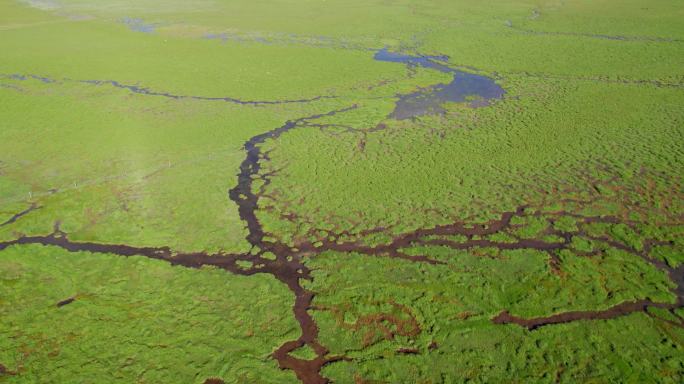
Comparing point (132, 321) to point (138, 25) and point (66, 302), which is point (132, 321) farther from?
point (138, 25)

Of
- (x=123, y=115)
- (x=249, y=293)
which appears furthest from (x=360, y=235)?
(x=123, y=115)

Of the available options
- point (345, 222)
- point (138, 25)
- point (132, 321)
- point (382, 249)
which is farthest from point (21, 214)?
point (138, 25)

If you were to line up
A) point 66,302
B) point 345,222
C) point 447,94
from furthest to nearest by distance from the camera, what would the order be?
point 447,94 → point 345,222 → point 66,302

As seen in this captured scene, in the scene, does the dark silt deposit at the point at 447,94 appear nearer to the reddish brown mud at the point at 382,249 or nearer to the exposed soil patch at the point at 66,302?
the reddish brown mud at the point at 382,249

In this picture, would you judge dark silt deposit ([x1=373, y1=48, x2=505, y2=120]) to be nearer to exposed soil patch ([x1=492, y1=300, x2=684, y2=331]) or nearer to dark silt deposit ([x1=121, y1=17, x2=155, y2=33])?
exposed soil patch ([x1=492, y1=300, x2=684, y2=331])

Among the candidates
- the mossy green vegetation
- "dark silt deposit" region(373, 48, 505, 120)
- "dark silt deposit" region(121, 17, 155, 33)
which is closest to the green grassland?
the mossy green vegetation

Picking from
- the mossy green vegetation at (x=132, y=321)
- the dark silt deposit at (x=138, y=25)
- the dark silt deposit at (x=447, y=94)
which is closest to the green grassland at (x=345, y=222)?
the mossy green vegetation at (x=132, y=321)

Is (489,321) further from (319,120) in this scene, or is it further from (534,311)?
(319,120)
